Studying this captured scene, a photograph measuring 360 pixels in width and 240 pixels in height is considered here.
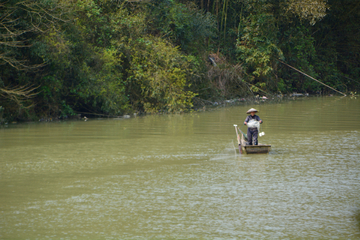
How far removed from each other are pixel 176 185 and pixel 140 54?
695 inches

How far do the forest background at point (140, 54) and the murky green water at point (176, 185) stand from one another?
4355 mm

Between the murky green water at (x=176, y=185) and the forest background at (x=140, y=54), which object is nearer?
the murky green water at (x=176, y=185)

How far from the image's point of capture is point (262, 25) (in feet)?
127

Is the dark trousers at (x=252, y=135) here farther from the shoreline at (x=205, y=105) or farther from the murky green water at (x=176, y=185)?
the shoreline at (x=205, y=105)

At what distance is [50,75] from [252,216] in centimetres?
1680

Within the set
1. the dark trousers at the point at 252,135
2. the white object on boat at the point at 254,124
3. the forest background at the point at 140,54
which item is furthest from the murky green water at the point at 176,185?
the forest background at the point at 140,54

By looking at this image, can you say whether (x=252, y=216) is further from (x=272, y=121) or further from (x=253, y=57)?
(x=253, y=57)

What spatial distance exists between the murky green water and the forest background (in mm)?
4355

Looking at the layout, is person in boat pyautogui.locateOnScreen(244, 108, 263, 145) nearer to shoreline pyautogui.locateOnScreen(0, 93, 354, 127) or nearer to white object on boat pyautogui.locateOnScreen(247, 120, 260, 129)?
white object on boat pyautogui.locateOnScreen(247, 120, 260, 129)

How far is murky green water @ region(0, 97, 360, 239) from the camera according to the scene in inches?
316

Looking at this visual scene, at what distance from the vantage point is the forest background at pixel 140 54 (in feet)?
72.7

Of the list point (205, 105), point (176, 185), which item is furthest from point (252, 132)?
point (205, 105)

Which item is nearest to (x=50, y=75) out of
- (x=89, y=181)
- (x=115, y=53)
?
(x=115, y=53)

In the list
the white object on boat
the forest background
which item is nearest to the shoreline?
the forest background
